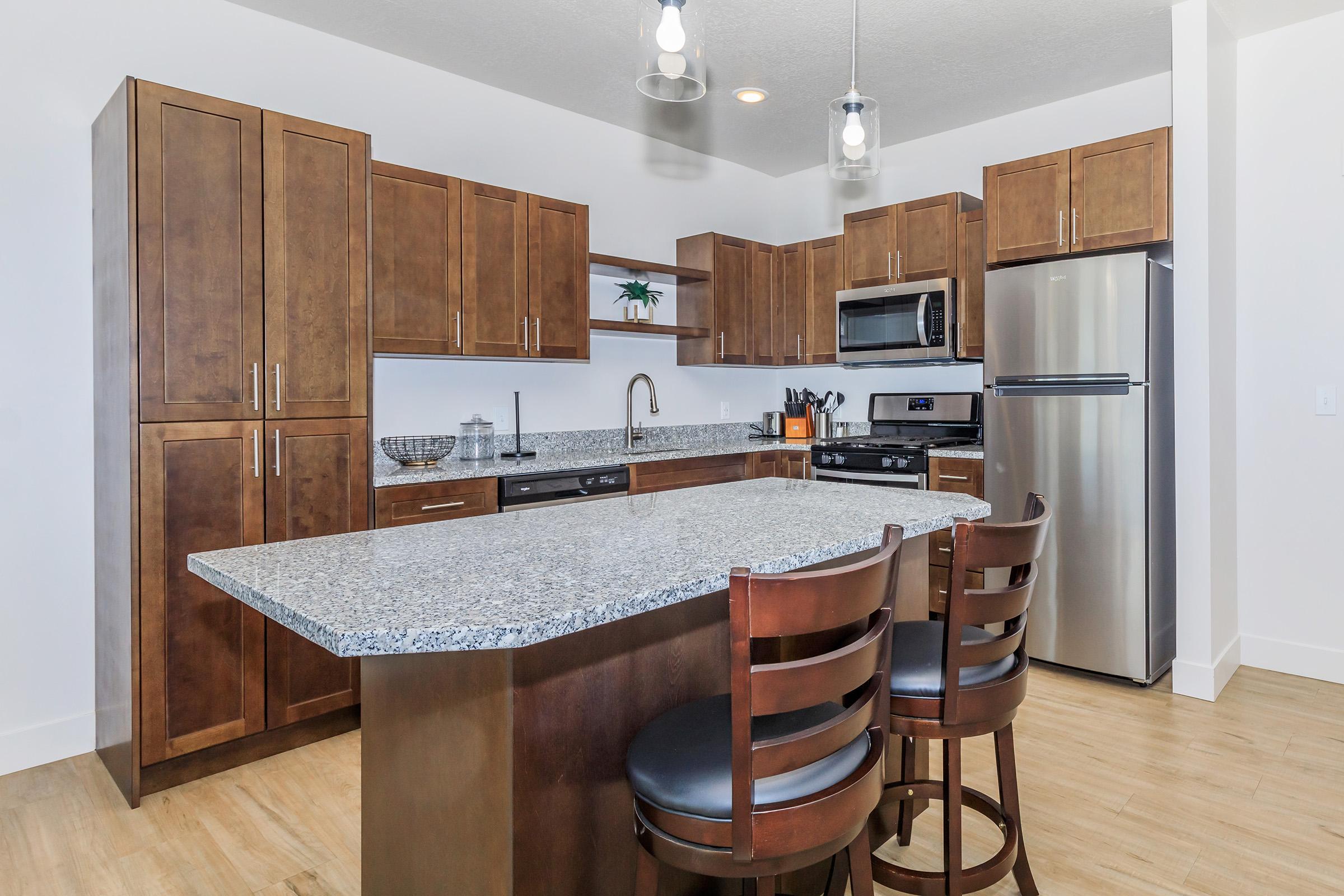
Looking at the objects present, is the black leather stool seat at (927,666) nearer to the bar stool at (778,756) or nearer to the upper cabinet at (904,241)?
the bar stool at (778,756)

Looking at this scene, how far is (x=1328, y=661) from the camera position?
3.25 metres

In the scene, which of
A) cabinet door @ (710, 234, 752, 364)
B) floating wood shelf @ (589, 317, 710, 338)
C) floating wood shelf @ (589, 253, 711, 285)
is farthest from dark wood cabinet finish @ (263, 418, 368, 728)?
cabinet door @ (710, 234, 752, 364)

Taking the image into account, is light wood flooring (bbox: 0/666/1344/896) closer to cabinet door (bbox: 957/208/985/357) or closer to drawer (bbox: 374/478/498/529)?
drawer (bbox: 374/478/498/529)

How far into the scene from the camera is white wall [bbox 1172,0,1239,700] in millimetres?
3027

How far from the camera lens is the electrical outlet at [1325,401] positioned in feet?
10.5

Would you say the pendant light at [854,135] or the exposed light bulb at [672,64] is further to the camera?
the pendant light at [854,135]

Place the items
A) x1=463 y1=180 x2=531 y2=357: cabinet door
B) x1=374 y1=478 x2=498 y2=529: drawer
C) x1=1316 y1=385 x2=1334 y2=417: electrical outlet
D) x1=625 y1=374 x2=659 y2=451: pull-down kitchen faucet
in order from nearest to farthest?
x1=374 y1=478 x2=498 y2=529: drawer, x1=1316 y1=385 x2=1334 y2=417: electrical outlet, x1=463 y1=180 x2=531 y2=357: cabinet door, x1=625 y1=374 x2=659 y2=451: pull-down kitchen faucet

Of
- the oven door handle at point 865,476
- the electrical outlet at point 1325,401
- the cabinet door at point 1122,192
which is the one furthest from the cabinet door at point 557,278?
the electrical outlet at point 1325,401

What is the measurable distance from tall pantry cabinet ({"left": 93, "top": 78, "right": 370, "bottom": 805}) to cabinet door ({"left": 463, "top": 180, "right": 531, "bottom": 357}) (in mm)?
553

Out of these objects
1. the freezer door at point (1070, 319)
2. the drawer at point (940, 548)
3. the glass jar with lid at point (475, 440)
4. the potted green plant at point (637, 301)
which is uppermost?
the potted green plant at point (637, 301)

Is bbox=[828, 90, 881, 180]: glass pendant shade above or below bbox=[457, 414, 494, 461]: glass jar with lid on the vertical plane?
above

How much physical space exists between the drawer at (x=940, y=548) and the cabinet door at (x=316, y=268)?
272 centimetres

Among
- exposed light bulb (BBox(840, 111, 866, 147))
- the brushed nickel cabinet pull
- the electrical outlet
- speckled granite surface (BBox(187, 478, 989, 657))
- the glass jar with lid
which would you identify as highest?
exposed light bulb (BBox(840, 111, 866, 147))

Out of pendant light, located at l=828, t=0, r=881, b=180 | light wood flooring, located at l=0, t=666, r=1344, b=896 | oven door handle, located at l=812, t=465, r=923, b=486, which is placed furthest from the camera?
oven door handle, located at l=812, t=465, r=923, b=486
